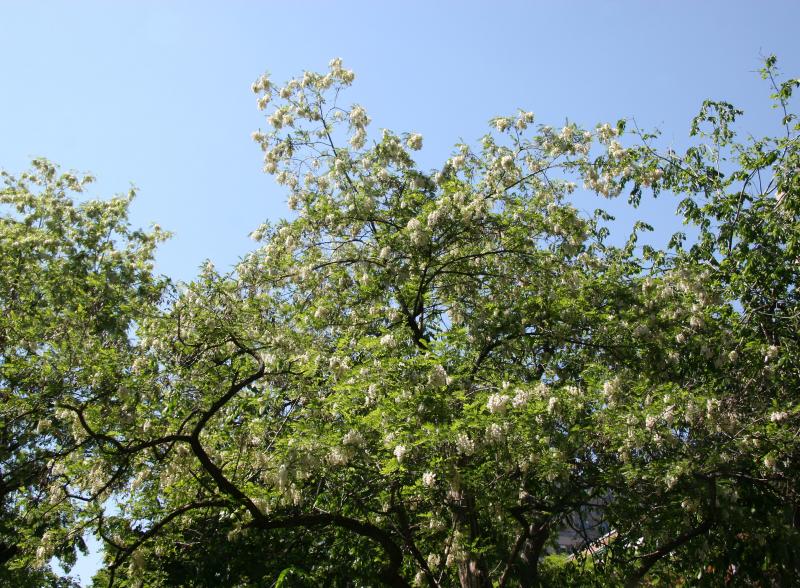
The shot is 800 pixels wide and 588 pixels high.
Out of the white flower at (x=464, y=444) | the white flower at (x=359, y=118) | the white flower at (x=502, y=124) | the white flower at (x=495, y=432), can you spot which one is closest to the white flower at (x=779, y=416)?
the white flower at (x=495, y=432)

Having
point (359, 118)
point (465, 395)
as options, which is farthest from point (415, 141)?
point (465, 395)

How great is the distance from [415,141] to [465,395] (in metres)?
5.44

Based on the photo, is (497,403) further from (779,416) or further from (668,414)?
(779,416)

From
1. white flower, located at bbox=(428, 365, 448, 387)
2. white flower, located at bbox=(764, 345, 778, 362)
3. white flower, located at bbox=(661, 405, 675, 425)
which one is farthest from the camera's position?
white flower, located at bbox=(764, 345, 778, 362)

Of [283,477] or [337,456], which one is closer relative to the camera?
[283,477]

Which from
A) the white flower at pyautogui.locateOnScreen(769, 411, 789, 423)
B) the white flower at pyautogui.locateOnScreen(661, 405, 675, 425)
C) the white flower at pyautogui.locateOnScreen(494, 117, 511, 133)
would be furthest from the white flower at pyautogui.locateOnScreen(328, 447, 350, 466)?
the white flower at pyautogui.locateOnScreen(494, 117, 511, 133)

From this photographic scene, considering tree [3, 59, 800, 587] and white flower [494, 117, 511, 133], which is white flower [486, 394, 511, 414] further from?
white flower [494, 117, 511, 133]

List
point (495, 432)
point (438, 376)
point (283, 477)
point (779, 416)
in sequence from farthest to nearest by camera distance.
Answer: point (779, 416)
point (438, 376)
point (495, 432)
point (283, 477)

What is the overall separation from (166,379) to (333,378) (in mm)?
2176

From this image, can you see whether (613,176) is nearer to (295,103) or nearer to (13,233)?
(295,103)

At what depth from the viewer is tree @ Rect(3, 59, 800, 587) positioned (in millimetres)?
8750

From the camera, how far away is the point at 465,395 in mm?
9102

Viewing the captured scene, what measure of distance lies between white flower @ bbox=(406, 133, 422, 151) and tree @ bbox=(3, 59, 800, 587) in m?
0.22

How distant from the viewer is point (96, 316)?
1392cm
